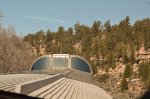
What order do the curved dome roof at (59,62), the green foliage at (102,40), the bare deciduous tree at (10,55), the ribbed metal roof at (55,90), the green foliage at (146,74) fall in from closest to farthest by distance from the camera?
the ribbed metal roof at (55,90) < the curved dome roof at (59,62) < the bare deciduous tree at (10,55) < the green foliage at (146,74) < the green foliage at (102,40)

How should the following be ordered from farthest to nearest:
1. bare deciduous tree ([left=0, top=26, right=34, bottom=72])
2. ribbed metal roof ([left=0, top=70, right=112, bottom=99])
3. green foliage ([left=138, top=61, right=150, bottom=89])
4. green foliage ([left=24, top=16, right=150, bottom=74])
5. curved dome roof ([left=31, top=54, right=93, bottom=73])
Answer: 1. green foliage ([left=24, top=16, right=150, bottom=74])
2. green foliage ([left=138, top=61, right=150, bottom=89])
3. bare deciduous tree ([left=0, top=26, right=34, bottom=72])
4. curved dome roof ([left=31, top=54, right=93, bottom=73])
5. ribbed metal roof ([left=0, top=70, right=112, bottom=99])

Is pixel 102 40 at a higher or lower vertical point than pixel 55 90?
higher

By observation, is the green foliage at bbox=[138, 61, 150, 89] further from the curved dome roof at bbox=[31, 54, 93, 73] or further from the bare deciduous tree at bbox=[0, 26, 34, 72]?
the curved dome roof at bbox=[31, 54, 93, 73]

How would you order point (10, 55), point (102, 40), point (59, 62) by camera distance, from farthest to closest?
point (102, 40), point (10, 55), point (59, 62)

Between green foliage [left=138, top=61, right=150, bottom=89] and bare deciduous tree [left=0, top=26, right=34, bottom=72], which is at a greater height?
bare deciduous tree [left=0, top=26, right=34, bottom=72]

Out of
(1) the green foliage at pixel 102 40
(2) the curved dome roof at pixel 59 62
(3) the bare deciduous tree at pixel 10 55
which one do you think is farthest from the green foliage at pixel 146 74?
(2) the curved dome roof at pixel 59 62

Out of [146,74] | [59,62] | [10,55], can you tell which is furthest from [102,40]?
[59,62]

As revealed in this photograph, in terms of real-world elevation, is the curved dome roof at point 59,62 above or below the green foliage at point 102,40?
below

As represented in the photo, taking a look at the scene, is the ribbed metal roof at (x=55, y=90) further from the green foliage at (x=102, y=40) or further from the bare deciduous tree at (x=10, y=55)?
the green foliage at (x=102, y=40)

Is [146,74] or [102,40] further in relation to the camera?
[102,40]

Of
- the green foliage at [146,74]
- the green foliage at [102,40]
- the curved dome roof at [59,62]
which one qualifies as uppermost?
the green foliage at [102,40]

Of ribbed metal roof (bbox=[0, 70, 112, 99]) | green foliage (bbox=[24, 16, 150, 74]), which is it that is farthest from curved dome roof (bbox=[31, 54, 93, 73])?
green foliage (bbox=[24, 16, 150, 74])

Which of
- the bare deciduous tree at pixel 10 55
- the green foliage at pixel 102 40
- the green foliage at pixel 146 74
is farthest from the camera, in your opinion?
the green foliage at pixel 102 40

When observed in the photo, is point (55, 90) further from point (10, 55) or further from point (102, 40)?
point (102, 40)
